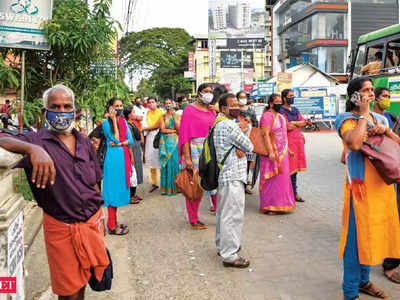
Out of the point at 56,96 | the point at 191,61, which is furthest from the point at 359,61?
the point at 191,61

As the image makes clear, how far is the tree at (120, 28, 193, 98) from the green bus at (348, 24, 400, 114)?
1245 centimetres

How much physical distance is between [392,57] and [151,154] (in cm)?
518

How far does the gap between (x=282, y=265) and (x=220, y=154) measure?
125 centimetres

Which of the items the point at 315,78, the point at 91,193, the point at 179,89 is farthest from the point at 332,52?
the point at 91,193

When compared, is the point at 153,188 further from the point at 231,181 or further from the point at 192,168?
the point at 231,181

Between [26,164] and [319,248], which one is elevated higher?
[26,164]

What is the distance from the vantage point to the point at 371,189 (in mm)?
3021

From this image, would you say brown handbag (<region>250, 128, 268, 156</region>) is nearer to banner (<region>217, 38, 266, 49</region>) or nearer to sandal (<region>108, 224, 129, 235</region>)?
sandal (<region>108, 224, 129, 235</region>)

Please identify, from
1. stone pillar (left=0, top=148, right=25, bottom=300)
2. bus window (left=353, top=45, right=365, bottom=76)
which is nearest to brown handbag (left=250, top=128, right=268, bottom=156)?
stone pillar (left=0, top=148, right=25, bottom=300)

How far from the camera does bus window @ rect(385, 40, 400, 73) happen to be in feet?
26.6

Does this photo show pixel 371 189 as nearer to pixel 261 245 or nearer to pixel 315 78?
pixel 261 245

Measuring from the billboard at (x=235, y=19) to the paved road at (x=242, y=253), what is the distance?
141ft

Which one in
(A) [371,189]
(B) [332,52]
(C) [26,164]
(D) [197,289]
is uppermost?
(B) [332,52]

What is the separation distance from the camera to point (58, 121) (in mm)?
2480
